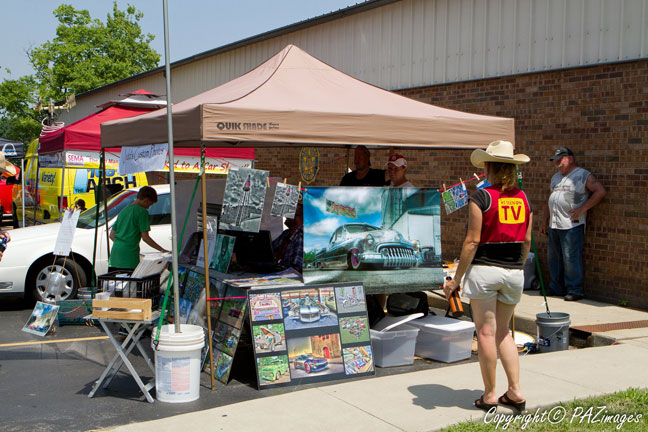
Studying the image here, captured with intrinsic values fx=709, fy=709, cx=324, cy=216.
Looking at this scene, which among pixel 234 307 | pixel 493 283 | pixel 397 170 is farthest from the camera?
pixel 397 170

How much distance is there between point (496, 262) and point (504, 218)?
314 mm

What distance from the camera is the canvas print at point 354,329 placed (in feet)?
21.1

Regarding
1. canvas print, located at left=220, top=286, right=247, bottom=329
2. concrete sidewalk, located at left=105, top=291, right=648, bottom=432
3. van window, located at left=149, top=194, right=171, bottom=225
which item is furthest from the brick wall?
canvas print, located at left=220, top=286, right=247, bottom=329

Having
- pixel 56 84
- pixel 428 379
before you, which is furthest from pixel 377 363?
pixel 56 84

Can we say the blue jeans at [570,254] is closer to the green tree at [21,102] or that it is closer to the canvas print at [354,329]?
the canvas print at [354,329]

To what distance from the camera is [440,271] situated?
23.6 ft

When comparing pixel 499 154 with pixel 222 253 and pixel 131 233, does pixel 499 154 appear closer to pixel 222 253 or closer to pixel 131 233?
pixel 222 253

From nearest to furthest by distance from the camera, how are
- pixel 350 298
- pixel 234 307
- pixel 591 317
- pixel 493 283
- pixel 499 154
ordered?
pixel 493 283
pixel 499 154
pixel 234 307
pixel 350 298
pixel 591 317

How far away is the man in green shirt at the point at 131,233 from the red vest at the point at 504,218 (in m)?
4.50

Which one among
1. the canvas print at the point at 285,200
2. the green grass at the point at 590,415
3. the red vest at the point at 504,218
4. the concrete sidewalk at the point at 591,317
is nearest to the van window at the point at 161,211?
the concrete sidewalk at the point at 591,317

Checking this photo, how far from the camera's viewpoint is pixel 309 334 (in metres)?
6.30

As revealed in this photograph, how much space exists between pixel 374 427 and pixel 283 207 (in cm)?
232

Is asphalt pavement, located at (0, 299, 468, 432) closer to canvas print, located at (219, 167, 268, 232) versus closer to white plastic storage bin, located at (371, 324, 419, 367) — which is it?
white plastic storage bin, located at (371, 324, 419, 367)

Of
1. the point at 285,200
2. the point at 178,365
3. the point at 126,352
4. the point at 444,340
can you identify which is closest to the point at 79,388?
the point at 126,352
